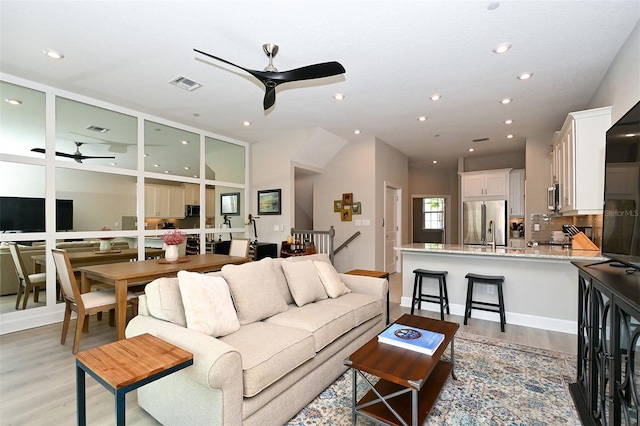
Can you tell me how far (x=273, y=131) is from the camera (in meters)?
5.80

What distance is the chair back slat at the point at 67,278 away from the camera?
2984mm

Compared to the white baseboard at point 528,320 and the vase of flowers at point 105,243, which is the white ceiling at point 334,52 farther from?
the white baseboard at point 528,320

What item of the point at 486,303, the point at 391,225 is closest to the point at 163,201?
the point at 391,225

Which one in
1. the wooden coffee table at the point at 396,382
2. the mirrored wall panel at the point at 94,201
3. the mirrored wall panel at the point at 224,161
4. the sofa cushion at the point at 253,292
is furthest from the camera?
the mirrored wall panel at the point at 224,161

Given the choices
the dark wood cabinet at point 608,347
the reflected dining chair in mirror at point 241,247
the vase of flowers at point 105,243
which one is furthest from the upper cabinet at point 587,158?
the vase of flowers at point 105,243

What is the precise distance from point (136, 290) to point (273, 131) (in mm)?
3565

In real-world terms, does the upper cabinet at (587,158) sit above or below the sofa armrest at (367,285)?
above

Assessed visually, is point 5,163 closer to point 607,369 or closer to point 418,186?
point 607,369

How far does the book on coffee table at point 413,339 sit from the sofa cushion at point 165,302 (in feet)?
4.50

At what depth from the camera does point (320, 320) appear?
92.0 inches

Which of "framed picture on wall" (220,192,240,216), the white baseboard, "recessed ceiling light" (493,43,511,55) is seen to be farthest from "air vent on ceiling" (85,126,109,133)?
the white baseboard

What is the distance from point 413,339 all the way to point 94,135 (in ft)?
16.2

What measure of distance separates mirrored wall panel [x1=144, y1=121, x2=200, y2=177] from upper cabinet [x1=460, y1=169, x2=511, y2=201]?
246 inches

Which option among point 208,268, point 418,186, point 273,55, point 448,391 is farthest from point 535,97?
point 418,186
